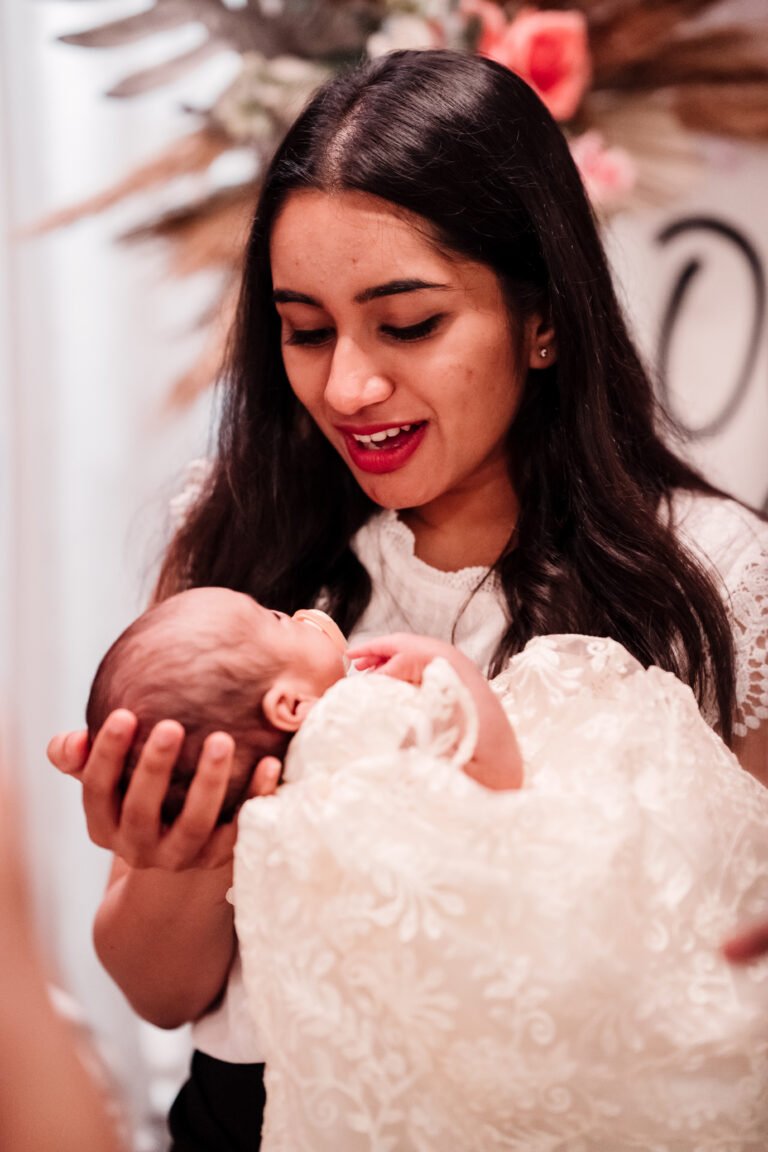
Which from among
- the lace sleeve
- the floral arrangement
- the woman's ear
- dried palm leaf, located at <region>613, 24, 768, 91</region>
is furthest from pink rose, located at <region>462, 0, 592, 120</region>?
the lace sleeve

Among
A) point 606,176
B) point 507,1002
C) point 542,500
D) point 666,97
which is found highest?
point 666,97

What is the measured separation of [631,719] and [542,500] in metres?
0.46

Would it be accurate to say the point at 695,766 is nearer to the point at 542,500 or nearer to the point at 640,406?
the point at 542,500

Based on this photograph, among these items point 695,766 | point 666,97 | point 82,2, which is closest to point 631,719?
point 695,766

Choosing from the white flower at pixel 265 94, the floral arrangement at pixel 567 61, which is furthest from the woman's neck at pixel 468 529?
the white flower at pixel 265 94

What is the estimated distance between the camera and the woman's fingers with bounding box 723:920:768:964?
1.02 m

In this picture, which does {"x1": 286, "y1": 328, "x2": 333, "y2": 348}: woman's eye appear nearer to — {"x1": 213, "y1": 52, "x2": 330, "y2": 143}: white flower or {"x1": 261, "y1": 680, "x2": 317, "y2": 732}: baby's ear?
{"x1": 261, "y1": 680, "x2": 317, "y2": 732}: baby's ear

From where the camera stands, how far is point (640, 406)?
1586 millimetres

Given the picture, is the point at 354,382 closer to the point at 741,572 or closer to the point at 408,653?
the point at 408,653

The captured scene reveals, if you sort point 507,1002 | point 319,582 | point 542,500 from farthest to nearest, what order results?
point 319,582
point 542,500
point 507,1002

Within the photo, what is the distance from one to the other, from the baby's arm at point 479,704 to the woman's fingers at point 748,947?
0.24 m

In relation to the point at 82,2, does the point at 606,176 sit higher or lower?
lower

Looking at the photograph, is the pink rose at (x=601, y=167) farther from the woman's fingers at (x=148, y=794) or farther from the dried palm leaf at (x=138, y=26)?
the woman's fingers at (x=148, y=794)

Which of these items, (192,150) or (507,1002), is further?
(192,150)
